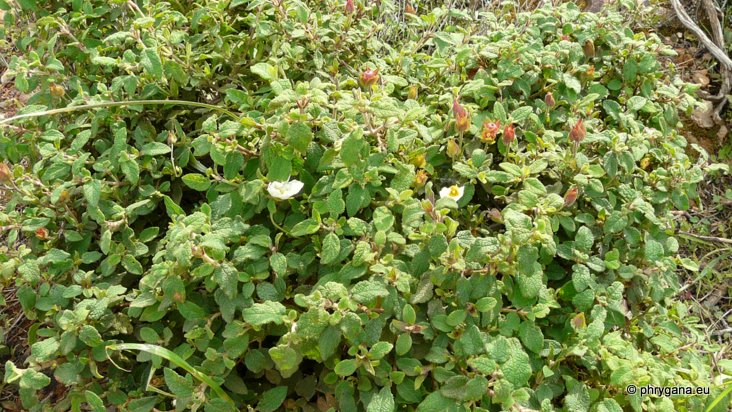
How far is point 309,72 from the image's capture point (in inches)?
86.3

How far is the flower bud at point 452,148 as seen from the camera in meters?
1.86

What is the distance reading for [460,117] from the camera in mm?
1832

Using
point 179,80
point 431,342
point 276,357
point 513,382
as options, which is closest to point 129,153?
point 179,80

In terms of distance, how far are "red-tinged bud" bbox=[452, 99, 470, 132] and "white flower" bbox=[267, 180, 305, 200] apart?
466 mm

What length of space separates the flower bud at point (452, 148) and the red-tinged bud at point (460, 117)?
42 mm

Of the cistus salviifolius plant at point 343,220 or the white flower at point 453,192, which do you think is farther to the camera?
the white flower at point 453,192

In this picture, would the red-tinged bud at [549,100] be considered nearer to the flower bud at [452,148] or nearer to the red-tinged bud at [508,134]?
the red-tinged bud at [508,134]

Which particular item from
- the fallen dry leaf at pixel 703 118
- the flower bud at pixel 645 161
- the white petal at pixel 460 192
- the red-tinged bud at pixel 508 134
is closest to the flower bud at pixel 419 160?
the white petal at pixel 460 192

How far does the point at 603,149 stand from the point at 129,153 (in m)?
1.43

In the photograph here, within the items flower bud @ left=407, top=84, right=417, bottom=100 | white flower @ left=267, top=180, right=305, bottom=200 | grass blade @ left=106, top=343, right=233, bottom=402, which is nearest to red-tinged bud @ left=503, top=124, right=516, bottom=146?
flower bud @ left=407, top=84, right=417, bottom=100

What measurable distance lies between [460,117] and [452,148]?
0.09 metres

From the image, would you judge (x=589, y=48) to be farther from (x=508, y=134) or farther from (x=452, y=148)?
(x=452, y=148)

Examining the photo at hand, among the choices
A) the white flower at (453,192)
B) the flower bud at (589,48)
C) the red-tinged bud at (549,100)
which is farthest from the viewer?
the flower bud at (589,48)

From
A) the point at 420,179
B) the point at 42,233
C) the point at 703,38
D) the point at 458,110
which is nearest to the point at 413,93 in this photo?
the point at 458,110
